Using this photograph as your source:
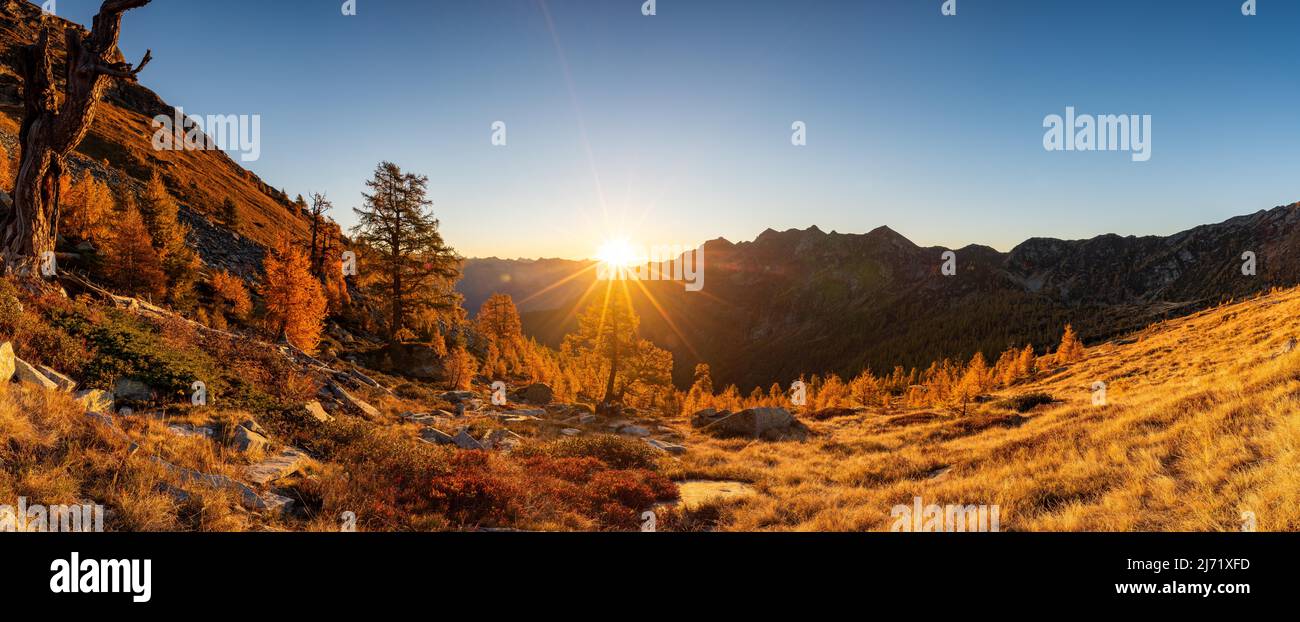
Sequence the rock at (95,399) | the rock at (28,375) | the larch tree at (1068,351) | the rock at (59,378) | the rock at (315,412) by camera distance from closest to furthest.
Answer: the rock at (28,375), the rock at (95,399), the rock at (59,378), the rock at (315,412), the larch tree at (1068,351)

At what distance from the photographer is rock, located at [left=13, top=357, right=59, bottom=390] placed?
7.19 m

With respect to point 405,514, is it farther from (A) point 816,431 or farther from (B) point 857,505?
(A) point 816,431

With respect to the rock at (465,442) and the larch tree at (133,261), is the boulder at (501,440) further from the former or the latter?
the larch tree at (133,261)

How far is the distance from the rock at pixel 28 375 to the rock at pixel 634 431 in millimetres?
20830

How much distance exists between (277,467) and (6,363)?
4.09m

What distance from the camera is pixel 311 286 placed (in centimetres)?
2811

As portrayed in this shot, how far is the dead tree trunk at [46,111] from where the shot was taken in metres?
11.9

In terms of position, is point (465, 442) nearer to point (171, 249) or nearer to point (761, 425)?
point (761, 425)

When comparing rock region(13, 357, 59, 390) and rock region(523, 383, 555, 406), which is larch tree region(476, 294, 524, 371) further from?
rock region(13, 357, 59, 390)

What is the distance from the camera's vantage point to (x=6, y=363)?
7.04m

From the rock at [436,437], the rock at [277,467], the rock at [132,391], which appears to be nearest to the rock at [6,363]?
the rock at [132,391]

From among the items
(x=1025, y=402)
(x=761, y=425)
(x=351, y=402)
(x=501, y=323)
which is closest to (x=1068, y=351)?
(x=1025, y=402)
